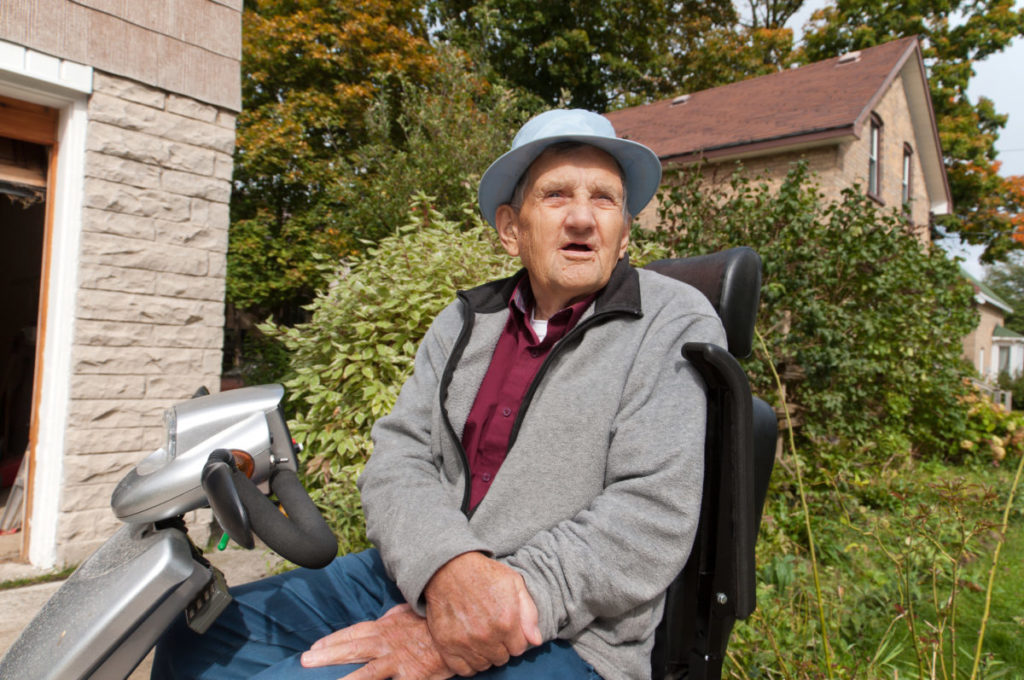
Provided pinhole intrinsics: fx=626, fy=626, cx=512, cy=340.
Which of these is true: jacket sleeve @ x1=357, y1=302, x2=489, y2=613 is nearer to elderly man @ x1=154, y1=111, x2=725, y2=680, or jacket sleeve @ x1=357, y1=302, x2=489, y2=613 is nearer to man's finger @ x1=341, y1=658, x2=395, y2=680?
elderly man @ x1=154, y1=111, x2=725, y2=680

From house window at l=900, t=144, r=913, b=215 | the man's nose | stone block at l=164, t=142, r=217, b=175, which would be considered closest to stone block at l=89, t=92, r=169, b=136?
stone block at l=164, t=142, r=217, b=175

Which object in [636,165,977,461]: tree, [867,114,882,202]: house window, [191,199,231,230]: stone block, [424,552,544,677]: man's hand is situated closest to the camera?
[424,552,544,677]: man's hand

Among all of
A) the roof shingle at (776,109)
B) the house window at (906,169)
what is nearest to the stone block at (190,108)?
the roof shingle at (776,109)

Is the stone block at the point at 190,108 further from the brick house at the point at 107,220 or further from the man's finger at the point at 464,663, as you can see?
the man's finger at the point at 464,663

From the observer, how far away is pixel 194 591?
3.43 feet

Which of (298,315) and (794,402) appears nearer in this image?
(794,402)

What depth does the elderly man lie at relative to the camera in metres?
1.17

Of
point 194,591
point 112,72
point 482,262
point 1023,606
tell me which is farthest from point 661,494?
point 112,72

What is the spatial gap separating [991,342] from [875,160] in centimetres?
2402

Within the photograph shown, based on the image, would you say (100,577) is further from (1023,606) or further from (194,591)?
(1023,606)

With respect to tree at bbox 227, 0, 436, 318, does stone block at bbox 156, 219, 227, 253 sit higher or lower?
lower

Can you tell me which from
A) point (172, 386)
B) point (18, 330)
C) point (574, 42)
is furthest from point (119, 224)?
point (574, 42)

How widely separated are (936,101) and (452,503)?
23.6 m

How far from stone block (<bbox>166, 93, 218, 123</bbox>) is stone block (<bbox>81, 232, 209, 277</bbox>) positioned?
2.60ft
